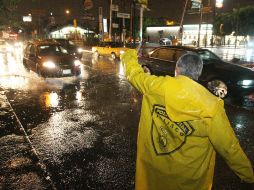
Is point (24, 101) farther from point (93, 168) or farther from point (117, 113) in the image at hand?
point (93, 168)

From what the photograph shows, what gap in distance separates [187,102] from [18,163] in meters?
3.93

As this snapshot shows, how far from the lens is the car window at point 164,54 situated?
11.6 meters

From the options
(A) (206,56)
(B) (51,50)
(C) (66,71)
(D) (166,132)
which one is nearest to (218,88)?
(A) (206,56)

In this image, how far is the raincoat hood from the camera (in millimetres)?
1979

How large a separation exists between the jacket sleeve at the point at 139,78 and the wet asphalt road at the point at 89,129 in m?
2.27

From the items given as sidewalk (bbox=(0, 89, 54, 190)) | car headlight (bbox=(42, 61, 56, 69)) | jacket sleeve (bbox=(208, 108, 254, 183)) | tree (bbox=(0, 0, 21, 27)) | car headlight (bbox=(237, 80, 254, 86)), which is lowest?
sidewalk (bbox=(0, 89, 54, 190))

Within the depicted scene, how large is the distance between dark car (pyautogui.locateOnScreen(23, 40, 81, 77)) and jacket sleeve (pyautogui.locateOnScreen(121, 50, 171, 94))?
10.3 metres

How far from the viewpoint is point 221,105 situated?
2.05 m

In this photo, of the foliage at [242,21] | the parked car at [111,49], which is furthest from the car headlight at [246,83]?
the foliage at [242,21]

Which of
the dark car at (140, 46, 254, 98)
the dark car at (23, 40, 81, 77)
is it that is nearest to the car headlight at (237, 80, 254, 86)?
the dark car at (140, 46, 254, 98)

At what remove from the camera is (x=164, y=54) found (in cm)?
1195

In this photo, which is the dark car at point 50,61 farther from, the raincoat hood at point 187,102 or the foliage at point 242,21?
the foliage at point 242,21

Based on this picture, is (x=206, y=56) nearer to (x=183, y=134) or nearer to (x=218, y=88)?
(x=218, y=88)

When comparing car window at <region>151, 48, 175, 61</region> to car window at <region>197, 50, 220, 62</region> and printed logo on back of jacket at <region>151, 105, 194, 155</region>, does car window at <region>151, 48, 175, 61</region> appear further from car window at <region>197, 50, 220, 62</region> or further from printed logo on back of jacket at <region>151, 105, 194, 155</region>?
printed logo on back of jacket at <region>151, 105, 194, 155</region>
